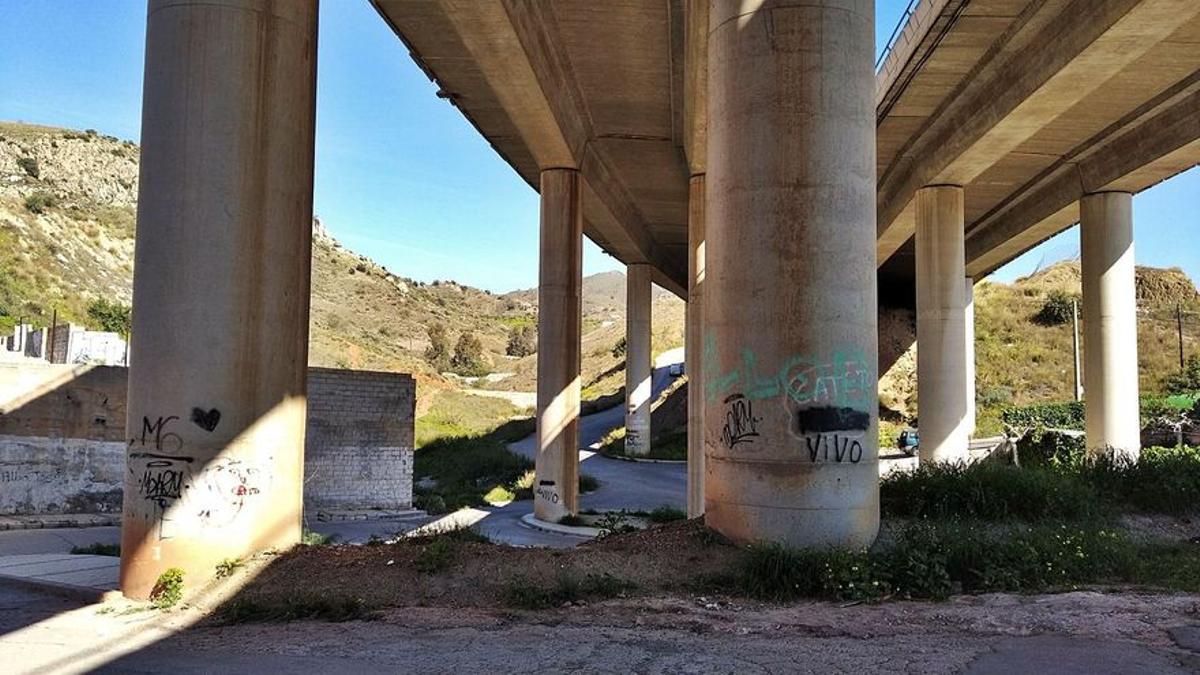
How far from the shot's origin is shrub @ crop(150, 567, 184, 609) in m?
8.28

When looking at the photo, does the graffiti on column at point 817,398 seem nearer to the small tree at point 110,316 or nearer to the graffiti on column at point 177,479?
the graffiti on column at point 177,479

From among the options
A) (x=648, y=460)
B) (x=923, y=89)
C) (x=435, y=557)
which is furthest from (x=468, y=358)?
(x=435, y=557)

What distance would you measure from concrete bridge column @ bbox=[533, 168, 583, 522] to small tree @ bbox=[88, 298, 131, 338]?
39056mm

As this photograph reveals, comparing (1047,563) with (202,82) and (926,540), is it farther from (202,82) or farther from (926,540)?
(202,82)

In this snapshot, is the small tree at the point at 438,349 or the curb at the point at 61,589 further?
the small tree at the point at 438,349

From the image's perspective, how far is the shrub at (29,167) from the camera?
3134 inches

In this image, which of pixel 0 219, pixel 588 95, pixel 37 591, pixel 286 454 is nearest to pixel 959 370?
pixel 588 95

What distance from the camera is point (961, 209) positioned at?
23844 millimetres

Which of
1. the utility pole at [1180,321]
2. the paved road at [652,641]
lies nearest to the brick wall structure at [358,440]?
the paved road at [652,641]

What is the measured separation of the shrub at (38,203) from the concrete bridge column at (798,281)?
72.4 meters

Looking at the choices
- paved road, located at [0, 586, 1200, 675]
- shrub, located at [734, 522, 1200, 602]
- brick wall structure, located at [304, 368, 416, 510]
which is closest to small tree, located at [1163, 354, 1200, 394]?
brick wall structure, located at [304, 368, 416, 510]

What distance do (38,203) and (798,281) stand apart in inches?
2944

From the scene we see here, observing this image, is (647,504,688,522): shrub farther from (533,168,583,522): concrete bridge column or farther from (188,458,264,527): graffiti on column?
(188,458,264,527): graffiti on column

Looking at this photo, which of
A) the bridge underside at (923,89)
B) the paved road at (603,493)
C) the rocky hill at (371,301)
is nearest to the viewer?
the bridge underside at (923,89)
